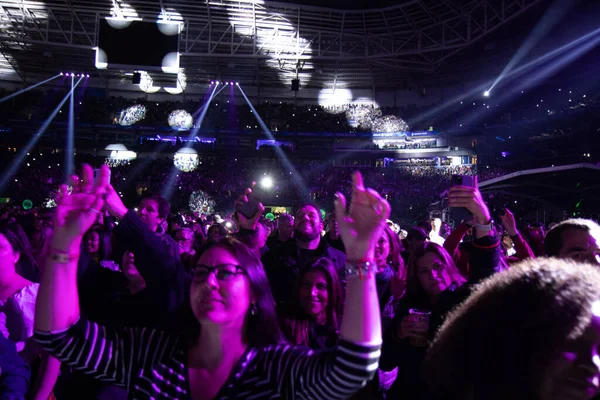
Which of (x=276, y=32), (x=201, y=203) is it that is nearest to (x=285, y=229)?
(x=276, y=32)

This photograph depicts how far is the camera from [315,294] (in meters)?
2.84

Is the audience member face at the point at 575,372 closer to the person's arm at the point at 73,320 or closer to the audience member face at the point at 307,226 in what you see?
the person's arm at the point at 73,320

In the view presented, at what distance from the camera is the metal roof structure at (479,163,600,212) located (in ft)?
61.2

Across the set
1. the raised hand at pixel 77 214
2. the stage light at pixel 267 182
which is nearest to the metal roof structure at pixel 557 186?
the stage light at pixel 267 182

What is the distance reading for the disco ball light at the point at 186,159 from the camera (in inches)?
1173

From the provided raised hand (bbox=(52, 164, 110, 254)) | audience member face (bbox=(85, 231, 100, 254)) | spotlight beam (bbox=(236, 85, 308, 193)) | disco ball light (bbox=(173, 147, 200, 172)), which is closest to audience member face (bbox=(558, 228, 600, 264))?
raised hand (bbox=(52, 164, 110, 254))

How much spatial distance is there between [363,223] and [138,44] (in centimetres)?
1628

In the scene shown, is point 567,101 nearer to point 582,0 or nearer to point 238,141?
point 582,0

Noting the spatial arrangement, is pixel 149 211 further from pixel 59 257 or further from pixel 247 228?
pixel 59 257

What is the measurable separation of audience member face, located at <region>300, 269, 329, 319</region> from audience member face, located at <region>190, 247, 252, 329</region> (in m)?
1.11

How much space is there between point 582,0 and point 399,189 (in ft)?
41.9

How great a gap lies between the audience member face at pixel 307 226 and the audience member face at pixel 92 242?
226cm

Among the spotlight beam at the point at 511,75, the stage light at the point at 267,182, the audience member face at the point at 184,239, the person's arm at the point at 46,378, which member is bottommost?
the person's arm at the point at 46,378

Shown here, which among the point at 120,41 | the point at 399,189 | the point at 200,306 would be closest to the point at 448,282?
the point at 200,306
